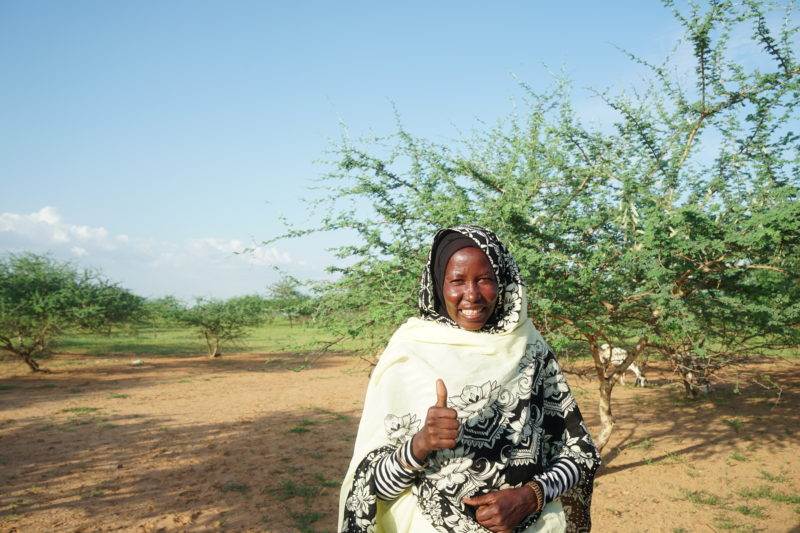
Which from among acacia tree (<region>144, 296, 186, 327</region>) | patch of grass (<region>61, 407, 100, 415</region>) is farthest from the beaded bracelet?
acacia tree (<region>144, 296, 186, 327</region>)

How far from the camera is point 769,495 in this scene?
5.86 m

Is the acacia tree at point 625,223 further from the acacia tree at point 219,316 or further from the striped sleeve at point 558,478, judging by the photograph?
the acacia tree at point 219,316

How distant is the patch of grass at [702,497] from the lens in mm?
5734

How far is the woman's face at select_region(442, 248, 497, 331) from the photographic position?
1795mm

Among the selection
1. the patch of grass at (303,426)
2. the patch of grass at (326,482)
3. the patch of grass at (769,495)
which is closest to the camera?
the patch of grass at (769,495)

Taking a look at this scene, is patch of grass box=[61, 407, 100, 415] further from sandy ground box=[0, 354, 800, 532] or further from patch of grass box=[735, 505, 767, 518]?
patch of grass box=[735, 505, 767, 518]

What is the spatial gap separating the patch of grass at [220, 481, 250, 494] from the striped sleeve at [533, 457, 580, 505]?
5.29 metres

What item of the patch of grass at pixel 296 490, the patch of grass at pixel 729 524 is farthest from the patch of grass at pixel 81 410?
the patch of grass at pixel 729 524

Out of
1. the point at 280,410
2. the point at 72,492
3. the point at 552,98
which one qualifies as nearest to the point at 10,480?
the point at 72,492

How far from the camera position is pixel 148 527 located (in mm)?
5129

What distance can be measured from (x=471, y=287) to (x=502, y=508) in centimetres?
74

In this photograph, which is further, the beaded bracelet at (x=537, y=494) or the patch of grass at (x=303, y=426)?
the patch of grass at (x=303, y=426)

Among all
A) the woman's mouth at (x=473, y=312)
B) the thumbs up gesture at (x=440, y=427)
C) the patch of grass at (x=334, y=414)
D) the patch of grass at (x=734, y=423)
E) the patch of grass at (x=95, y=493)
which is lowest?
the patch of grass at (x=734, y=423)

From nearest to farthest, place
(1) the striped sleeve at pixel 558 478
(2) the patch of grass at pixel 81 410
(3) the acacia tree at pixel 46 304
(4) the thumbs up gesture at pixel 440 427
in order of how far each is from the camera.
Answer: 1. (4) the thumbs up gesture at pixel 440 427
2. (1) the striped sleeve at pixel 558 478
3. (2) the patch of grass at pixel 81 410
4. (3) the acacia tree at pixel 46 304
